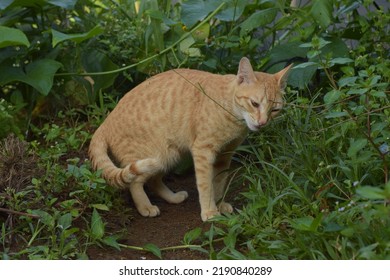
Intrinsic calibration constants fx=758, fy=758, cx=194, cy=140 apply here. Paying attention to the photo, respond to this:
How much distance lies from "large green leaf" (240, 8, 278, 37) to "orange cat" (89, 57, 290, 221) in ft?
2.09

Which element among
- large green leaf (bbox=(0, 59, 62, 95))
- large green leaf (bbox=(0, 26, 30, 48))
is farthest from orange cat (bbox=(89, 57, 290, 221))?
large green leaf (bbox=(0, 26, 30, 48))

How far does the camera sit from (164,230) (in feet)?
14.1

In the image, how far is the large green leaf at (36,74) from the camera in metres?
Answer: 4.98

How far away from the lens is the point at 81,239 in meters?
3.94

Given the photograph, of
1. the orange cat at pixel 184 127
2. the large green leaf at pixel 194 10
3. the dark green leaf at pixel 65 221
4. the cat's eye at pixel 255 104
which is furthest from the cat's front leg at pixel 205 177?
the large green leaf at pixel 194 10

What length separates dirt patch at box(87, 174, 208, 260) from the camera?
3.88 meters

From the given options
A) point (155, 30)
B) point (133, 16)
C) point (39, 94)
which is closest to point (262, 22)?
point (155, 30)

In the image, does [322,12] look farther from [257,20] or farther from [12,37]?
[12,37]

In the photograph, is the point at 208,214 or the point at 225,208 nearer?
the point at 208,214

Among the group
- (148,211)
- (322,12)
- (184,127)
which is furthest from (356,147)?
(322,12)

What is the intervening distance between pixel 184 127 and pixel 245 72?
512mm

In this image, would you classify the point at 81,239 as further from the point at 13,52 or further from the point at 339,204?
the point at 13,52

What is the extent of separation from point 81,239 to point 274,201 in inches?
40.1

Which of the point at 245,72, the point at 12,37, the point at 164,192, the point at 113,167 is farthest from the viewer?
the point at 164,192
